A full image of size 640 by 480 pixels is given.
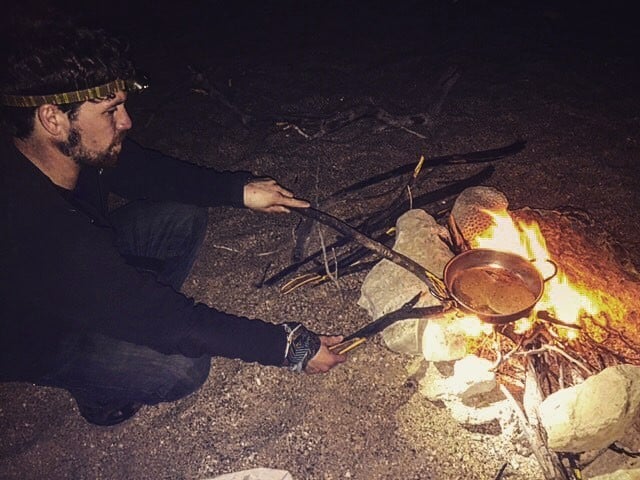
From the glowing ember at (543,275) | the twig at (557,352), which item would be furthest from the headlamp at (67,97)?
the twig at (557,352)

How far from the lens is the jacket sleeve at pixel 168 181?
3273mm

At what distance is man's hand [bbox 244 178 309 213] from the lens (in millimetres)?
3180

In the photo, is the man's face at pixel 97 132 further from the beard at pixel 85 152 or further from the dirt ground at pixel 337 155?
the dirt ground at pixel 337 155

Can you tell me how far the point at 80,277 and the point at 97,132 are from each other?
785 mm

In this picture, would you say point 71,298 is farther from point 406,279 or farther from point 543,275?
point 543,275

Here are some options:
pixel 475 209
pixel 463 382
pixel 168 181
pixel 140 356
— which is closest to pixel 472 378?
pixel 463 382

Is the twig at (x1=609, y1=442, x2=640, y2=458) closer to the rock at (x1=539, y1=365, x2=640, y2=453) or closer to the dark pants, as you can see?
the rock at (x1=539, y1=365, x2=640, y2=453)

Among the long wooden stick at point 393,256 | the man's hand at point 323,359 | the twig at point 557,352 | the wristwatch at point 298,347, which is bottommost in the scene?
the man's hand at point 323,359

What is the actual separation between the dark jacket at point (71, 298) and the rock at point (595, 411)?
1465 mm

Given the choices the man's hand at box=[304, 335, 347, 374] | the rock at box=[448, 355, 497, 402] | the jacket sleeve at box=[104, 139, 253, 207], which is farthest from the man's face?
the rock at box=[448, 355, 497, 402]

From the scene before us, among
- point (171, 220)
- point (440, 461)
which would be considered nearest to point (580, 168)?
point (440, 461)

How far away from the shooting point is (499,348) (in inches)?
105

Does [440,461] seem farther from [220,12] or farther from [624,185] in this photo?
[220,12]

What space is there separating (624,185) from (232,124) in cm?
403
